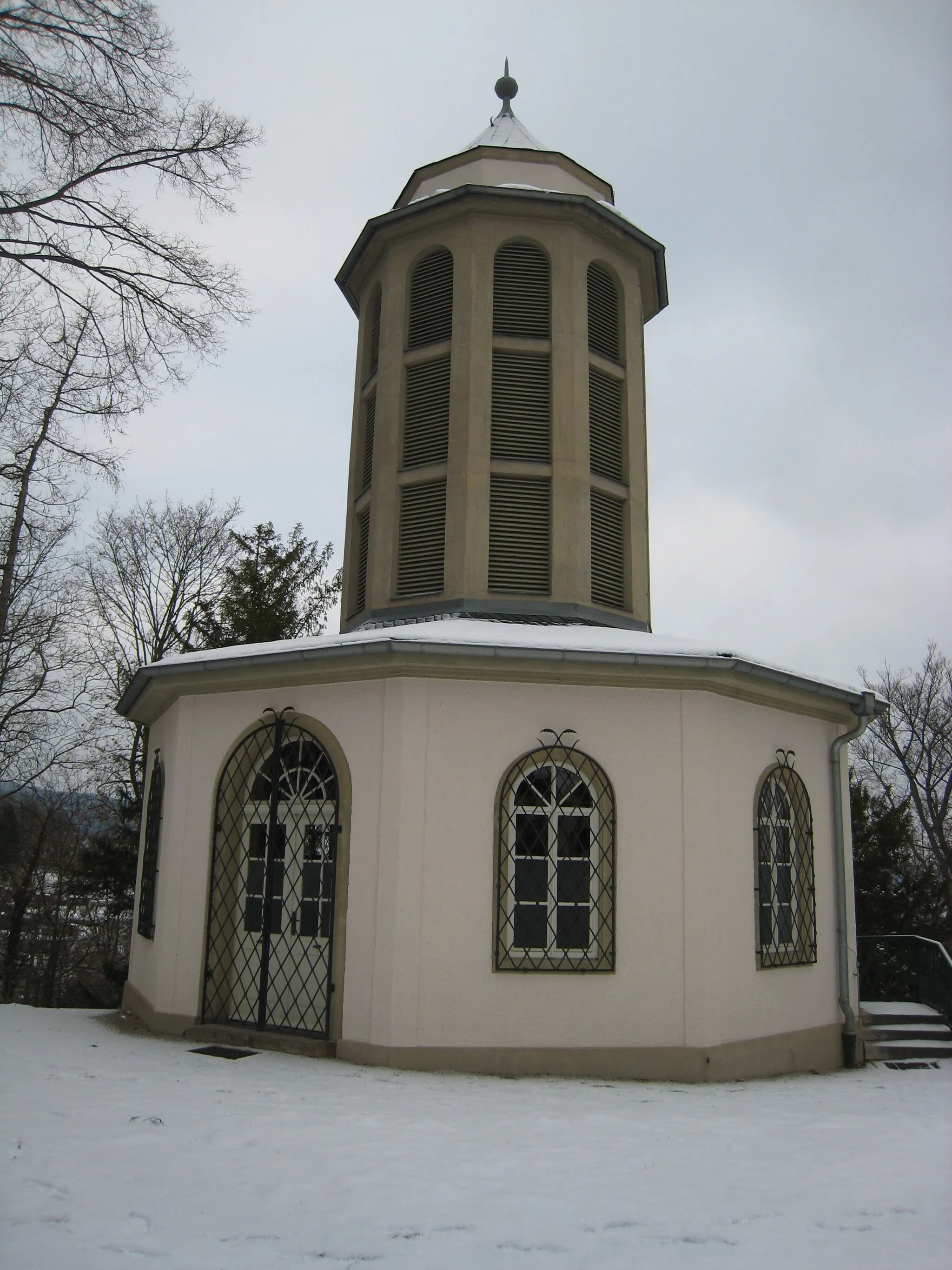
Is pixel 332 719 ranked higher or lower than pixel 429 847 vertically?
higher

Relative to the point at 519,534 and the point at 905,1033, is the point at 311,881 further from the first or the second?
the point at 905,1033

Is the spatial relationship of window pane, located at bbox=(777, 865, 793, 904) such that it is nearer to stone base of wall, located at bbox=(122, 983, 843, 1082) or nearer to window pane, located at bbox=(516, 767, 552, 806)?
stone base of wall, located at bbox=(122, 983, 843, 1082)

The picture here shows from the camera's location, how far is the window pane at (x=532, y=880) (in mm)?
8094

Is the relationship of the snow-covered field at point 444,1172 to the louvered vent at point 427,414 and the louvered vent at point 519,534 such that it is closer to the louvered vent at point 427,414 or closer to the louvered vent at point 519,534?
the louvered vent at point 519,534

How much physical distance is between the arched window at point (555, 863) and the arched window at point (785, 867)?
1509 mm

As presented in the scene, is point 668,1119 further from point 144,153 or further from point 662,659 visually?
point 144,153

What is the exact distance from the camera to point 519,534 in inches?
420

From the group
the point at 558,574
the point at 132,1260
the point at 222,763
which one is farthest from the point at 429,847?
the point at 132,1260

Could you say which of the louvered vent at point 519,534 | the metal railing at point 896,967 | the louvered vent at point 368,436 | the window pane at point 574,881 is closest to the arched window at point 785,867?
the window pane at point 574,881

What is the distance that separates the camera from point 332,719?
28.0 feet

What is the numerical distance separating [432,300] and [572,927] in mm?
7213

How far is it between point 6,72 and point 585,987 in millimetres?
7673

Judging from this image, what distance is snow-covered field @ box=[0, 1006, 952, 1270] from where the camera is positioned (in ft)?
13.0

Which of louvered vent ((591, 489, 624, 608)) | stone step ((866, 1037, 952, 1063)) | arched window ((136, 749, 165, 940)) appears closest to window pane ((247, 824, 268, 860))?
arched window ((136, 749, 165, 940))
